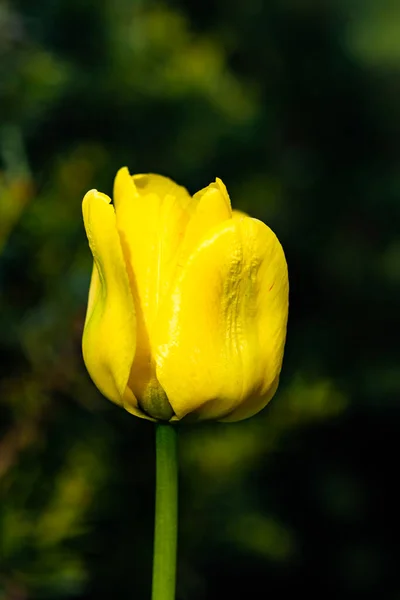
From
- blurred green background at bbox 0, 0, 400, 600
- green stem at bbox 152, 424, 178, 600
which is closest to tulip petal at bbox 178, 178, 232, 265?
green stem at bbox 152, 424, 178, 600

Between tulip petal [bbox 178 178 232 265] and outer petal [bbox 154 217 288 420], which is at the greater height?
tulip petal [bbox 178 178 232 265]

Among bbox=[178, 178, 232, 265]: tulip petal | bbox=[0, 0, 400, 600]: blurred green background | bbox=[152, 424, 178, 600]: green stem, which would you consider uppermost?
bbox=[0, 0, 400, 600]: blurred green background

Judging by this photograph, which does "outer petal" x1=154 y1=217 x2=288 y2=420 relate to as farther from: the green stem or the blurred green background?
the blurred green background

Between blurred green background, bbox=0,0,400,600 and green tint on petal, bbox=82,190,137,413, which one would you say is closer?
green tint on petal, bbox=82,190,137,413

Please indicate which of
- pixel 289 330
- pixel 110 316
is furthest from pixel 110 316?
pixel 289 330

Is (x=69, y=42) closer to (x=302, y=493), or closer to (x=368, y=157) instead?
(x=302, y=493)

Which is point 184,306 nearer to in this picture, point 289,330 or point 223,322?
point 223,322

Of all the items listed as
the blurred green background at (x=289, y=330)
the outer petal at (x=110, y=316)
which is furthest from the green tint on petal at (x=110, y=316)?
the blurred green background at (x=289, y=330)
